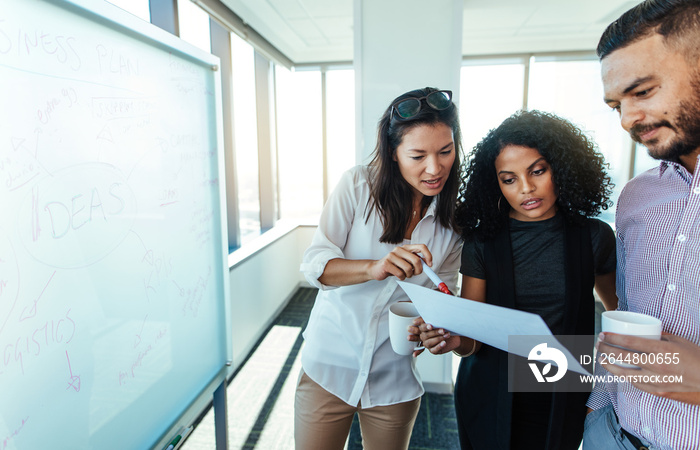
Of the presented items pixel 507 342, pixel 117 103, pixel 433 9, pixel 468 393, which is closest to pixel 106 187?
pixel 117 103

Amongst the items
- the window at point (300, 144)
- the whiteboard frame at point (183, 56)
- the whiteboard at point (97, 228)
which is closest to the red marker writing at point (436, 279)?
the whiteboard at point (97, 228)

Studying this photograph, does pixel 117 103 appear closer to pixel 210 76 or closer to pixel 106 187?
pixel 106 187

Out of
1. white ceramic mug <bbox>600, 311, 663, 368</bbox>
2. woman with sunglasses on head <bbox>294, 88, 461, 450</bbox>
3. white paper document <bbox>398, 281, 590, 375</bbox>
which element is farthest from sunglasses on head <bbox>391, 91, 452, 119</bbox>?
white ceramic mug <bbox>600, 311, 663, 368</bbox>

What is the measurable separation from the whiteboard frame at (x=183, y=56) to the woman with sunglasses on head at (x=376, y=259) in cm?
36

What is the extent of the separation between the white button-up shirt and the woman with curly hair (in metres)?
0.13

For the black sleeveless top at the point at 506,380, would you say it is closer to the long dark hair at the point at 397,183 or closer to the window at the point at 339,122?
the long dark hair at the point at 397,183

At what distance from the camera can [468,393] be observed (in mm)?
994

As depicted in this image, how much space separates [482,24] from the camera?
3.20 m

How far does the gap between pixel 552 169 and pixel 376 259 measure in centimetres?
50

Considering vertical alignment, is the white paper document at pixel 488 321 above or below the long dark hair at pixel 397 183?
below

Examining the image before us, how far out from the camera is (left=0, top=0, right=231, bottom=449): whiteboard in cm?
67

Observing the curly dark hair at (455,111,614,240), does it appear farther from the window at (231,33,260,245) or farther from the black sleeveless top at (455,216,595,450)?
the window at (231,33,260,245)

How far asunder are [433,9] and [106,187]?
1836mm

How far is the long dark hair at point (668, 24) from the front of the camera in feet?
2.03
